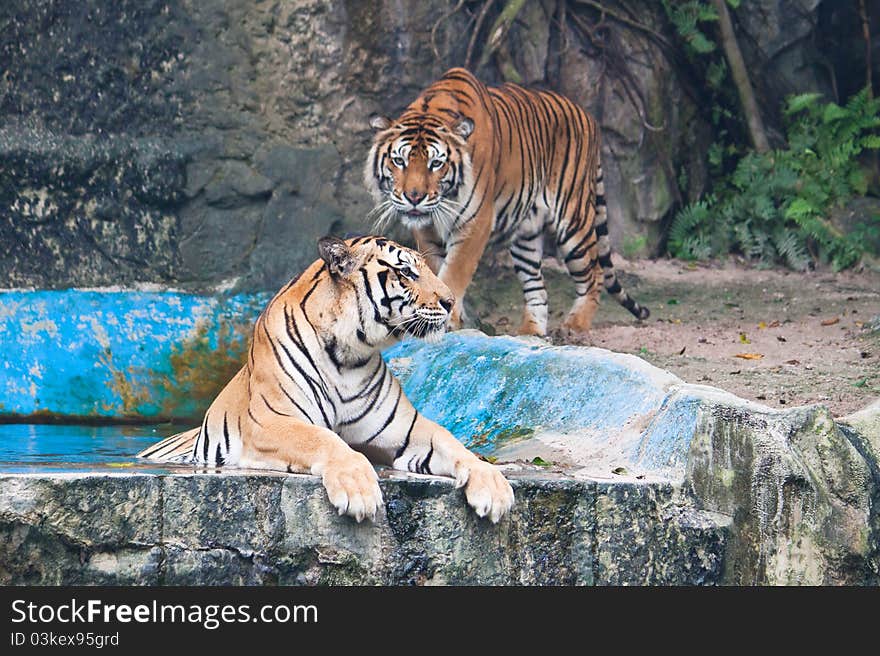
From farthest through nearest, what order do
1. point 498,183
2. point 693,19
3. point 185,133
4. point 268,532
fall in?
point 693,19
point 498,183
point 185,133
point 268,532

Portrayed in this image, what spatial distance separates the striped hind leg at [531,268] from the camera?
26.8 feet

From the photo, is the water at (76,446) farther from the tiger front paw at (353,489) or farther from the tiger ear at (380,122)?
the tiger ear at (380,122)

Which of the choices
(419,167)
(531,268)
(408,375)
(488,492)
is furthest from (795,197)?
(488,492)

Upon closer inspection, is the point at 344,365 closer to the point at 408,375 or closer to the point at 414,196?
the point at 408,375

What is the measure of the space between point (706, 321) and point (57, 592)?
5.34 m

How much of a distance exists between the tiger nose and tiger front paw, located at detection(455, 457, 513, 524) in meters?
3.16

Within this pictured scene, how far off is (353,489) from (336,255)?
3.01 ft

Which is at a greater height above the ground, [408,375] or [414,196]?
[414,196]

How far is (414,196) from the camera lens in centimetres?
693

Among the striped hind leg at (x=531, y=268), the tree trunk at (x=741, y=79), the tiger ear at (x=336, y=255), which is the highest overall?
the tree trunk at (x=741, y=79)

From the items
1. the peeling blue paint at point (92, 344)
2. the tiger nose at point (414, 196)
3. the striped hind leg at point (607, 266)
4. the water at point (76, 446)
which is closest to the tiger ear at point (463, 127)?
the tiger nose at point (414, 196)

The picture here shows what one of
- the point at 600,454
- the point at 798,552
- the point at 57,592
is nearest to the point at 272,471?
the point at 57,592

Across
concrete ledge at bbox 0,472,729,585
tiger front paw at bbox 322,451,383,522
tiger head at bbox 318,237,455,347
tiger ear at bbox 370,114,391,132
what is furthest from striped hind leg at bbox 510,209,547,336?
tiger front paw at bbox 322,451,383,522

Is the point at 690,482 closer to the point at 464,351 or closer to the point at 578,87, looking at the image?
the point at 464,351
